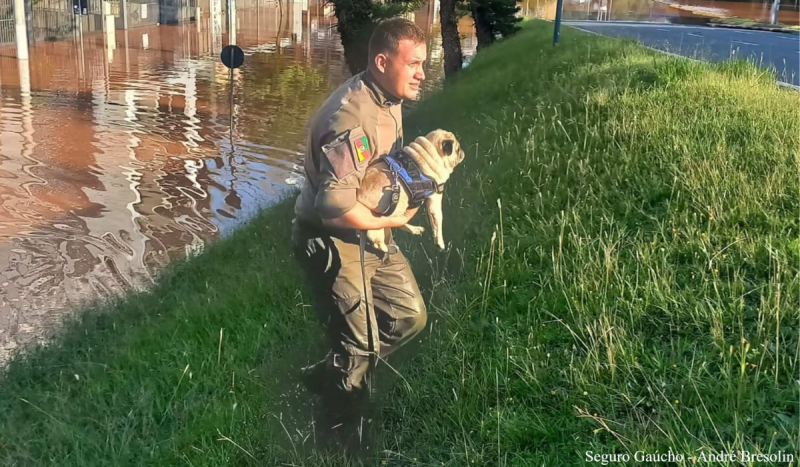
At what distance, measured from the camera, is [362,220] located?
2910 mm

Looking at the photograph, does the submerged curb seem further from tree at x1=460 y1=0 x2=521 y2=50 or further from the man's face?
the man's face

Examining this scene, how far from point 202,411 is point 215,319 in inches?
52.0

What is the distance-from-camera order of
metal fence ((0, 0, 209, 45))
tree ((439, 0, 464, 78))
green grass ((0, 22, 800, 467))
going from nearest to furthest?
green grass ((0, 22, 800, 467)) → tree ((439, 0, 464, 78)) → metal fence ((0, 0, 209, 45))

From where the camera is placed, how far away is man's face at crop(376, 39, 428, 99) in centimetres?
290

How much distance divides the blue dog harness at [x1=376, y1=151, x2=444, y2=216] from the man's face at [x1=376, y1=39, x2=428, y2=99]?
0.94ft

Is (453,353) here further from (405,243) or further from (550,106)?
(550,106)

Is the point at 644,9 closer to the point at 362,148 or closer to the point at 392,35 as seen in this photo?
the point at 392,35

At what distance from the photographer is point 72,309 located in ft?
24.0

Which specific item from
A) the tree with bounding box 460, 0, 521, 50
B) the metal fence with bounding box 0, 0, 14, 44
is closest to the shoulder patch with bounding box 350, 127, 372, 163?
the tree with bounding box 460, 0, 521, 50

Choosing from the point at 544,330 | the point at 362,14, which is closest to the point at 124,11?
the point at 362,14

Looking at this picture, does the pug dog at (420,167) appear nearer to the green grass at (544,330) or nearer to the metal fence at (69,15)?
the green grass at (544,330)

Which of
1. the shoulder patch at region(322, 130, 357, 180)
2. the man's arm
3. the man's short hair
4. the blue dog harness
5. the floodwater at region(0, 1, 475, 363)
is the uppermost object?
the man's short hair

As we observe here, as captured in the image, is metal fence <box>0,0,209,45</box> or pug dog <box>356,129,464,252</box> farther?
metal fence <box>0,0,209,45</box>

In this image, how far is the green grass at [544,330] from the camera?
304 centimetres
